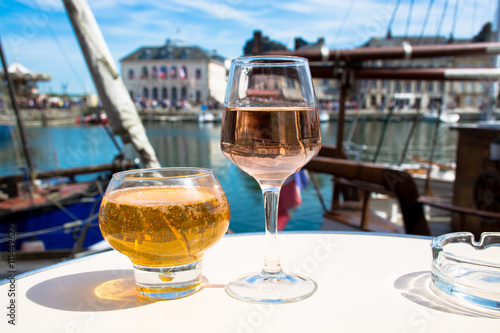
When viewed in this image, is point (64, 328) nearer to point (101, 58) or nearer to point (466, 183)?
point (101, 58)

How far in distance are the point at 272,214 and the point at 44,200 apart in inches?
204

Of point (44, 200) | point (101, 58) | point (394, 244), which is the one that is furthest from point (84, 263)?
point (44, 200)

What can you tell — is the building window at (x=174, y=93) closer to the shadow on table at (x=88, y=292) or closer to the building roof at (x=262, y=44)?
the building roof at (x=262, y=44)

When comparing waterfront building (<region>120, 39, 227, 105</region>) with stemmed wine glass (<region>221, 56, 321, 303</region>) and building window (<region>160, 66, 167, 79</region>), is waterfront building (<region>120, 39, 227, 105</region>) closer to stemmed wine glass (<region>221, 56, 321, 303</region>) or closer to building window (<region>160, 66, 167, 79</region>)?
building window (<region>160, 66, 167, 79</region>)

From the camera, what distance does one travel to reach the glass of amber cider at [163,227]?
1.43 ft

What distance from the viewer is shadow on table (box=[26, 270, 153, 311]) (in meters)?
0.43

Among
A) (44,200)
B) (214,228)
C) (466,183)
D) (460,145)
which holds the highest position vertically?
(214,228)

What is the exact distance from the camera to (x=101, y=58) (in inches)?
63.2

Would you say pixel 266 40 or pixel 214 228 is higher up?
pixel 266 40

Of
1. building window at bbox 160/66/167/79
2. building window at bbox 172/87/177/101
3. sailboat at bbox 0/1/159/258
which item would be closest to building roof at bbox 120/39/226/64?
building window at bbox 160/66/167/79

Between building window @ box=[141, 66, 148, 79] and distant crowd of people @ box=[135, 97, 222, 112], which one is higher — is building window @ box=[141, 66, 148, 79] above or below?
above

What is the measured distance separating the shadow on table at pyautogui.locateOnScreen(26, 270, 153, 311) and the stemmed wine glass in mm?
112

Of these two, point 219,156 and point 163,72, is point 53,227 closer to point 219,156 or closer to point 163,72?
point 219,156

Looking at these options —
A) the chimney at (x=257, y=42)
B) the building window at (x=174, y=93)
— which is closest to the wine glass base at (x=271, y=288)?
the chimney at (x=257, y=42)
